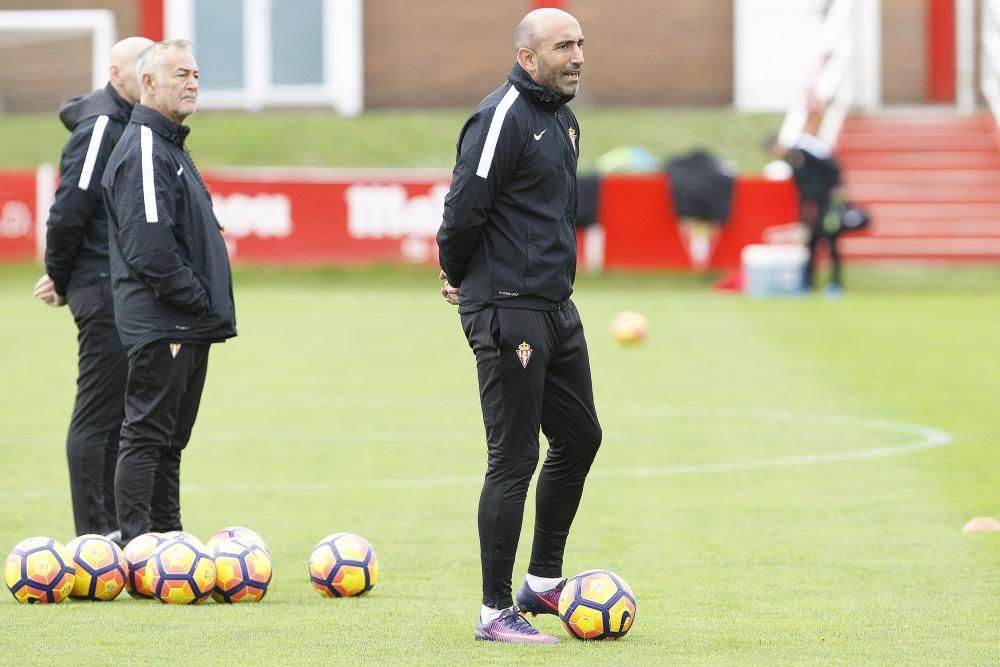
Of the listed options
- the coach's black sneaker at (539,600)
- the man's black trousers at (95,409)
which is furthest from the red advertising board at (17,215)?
the coach's black sneaker at (539,600)

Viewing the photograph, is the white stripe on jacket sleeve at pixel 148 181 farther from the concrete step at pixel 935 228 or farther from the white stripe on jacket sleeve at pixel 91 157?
the concrete step at pixel 935 228

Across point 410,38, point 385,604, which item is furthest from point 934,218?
point 385,604

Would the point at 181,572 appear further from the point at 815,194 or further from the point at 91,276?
the point at 815,194

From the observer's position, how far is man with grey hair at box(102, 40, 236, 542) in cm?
729

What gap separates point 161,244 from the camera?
23.6ft

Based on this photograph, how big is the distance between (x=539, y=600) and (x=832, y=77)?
2444 cm

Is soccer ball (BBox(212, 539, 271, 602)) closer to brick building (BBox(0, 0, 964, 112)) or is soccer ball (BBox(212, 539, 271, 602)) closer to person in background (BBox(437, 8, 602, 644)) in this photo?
person in background (BBox(437, 8, 602, 644))

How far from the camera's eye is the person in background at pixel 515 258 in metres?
6.33

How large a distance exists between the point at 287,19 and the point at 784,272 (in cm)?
1442

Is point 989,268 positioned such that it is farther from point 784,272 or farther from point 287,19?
point 287,19

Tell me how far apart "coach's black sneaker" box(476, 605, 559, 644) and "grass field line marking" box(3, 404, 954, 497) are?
389 centimetres

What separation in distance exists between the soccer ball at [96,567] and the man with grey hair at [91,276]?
39.5 inches

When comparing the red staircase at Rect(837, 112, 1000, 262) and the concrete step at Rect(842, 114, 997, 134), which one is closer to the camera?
the red staircase at Rect(837, 112, 1000, 262)

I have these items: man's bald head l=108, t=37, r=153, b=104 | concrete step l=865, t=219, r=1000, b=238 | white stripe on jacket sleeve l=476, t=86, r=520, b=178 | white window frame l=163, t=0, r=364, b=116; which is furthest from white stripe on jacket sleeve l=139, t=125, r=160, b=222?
white window frame l=163, t=0, r=364, b=116
